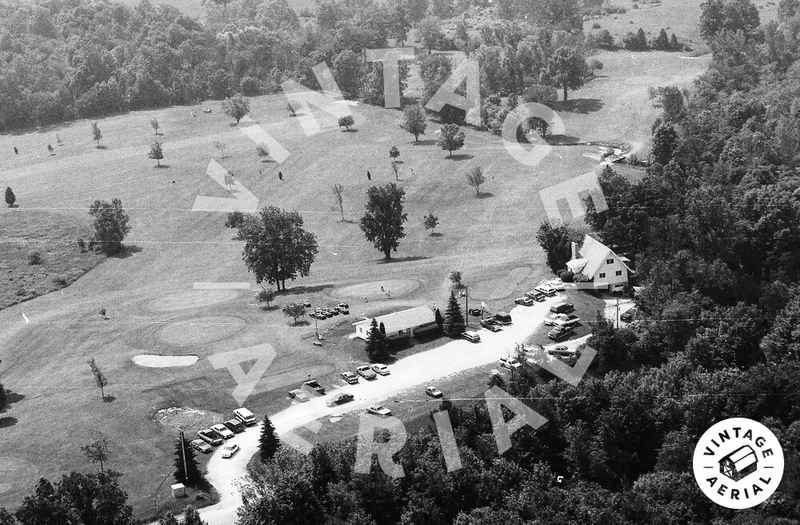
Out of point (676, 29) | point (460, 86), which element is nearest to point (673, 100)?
point (460, 86)

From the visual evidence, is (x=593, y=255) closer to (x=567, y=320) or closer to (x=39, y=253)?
(x=567, y=320)

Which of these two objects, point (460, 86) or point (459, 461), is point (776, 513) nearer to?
point (459, 461)

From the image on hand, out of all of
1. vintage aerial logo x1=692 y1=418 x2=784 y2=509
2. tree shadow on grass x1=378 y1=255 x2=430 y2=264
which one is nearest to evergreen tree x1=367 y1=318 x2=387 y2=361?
vintage aerial logo x1=692 y1=418 x2=784 y2=509

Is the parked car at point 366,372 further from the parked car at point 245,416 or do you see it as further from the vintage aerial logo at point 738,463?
the vintage aerial logo at point 738,463

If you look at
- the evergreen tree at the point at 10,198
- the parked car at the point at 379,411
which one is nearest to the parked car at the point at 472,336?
the parked car at the point at 379,411

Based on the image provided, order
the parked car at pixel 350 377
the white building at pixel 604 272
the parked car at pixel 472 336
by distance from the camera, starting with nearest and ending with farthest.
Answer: the parked car at pixel 350 377 → the parked car at pixel 472 336 → the white building at pixel 604 272

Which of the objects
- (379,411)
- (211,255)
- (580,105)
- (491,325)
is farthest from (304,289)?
(580,105)
